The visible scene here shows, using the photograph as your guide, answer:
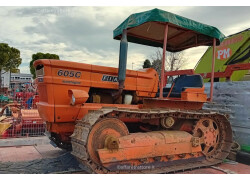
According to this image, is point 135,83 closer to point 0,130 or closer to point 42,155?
point 42,155

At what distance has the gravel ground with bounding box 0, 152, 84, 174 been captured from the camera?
477 cm

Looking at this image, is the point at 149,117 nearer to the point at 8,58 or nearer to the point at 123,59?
the point at 123,59

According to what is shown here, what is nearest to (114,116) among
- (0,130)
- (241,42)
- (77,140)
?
(77,140)

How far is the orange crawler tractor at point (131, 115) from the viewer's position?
4352 millimetres

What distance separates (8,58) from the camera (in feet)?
123

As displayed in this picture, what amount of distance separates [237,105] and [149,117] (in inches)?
122

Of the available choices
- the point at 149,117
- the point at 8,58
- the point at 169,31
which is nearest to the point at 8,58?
the point at 8,58

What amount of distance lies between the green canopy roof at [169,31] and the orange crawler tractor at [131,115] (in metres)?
0.02

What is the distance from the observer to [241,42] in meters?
9.49

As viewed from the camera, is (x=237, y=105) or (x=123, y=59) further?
(x=237, y=105)

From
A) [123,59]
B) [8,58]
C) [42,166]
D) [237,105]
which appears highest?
[8,58]

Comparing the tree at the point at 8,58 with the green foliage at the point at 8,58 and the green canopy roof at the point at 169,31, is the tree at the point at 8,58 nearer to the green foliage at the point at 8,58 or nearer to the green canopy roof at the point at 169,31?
the green foliage at the point at 8,58

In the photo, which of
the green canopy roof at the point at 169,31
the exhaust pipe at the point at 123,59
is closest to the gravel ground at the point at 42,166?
the exhaust pipe at the point at 123,59
